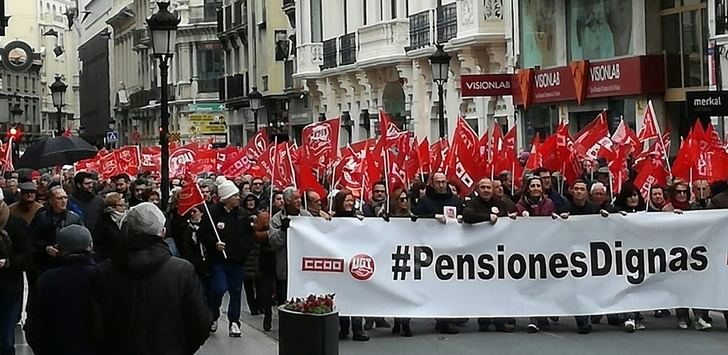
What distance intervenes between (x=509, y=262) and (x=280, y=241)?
2.38 metres

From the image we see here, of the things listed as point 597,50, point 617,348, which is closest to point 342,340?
point 617,348

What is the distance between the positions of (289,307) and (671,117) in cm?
1748

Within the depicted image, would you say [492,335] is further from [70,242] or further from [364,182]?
[70,242]

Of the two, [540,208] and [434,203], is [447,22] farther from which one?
[540,208]

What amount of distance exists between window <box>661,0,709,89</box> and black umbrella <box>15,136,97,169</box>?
37.9ft

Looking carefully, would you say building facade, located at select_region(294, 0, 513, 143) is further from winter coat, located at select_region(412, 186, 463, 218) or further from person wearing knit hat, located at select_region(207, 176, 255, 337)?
person wearing knit hat, located at select_region(207, 176, 255, 337)

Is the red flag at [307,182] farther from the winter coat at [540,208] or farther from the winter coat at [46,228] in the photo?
the winter coat at [46,228]

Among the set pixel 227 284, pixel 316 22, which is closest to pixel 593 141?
pixel 227 284

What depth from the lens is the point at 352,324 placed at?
14.2 metres

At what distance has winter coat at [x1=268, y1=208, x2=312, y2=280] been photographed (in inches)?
558

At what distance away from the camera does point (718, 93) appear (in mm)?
20031

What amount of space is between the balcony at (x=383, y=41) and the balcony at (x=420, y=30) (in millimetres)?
786

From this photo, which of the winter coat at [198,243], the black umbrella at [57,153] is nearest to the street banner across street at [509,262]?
the winter coat at [198,243]

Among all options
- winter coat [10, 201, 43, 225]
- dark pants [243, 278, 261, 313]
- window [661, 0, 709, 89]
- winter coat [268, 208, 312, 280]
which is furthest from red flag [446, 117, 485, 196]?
window [661, 0, 709, 89]
